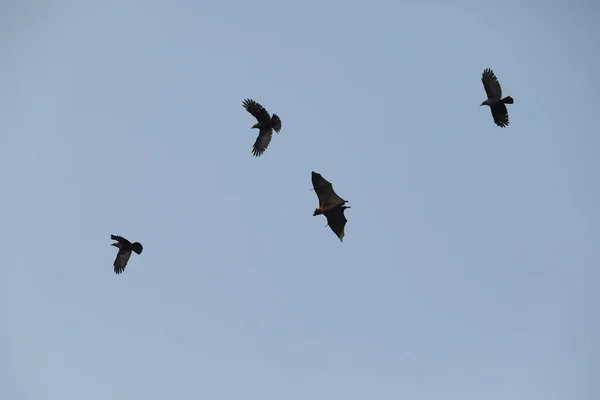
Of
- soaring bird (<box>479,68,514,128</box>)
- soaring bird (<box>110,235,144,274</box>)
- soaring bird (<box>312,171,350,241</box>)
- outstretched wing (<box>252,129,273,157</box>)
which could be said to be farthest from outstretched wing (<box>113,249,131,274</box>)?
soaring bird (<box>479,68,514,128</box>)

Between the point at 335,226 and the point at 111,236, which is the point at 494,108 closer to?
the point at 335,226

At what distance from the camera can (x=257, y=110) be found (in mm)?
39375

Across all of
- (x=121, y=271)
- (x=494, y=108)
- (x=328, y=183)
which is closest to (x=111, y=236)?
(x=121, y=271)

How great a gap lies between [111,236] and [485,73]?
1828 centimetres

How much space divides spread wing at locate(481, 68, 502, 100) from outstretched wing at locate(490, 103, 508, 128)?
1.47 ft

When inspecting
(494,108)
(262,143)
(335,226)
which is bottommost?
(335,226)

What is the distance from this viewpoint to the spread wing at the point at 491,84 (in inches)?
1500

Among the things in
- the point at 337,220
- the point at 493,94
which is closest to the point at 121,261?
the point at 337,220

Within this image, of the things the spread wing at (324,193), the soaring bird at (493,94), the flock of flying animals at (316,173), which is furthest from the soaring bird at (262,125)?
the soaring bird at (493,94)

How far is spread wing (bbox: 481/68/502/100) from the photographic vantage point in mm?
38094

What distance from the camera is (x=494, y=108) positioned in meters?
38.4

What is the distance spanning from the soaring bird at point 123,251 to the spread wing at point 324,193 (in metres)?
9.63

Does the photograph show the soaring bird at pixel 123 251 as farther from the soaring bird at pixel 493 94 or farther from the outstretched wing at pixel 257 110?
the soaring bird at pixel 493 94

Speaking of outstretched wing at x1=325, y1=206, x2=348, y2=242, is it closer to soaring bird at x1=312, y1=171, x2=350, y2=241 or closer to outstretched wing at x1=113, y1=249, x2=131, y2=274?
soaring bird at x1=312, y1=171, x2=350, y2=241
